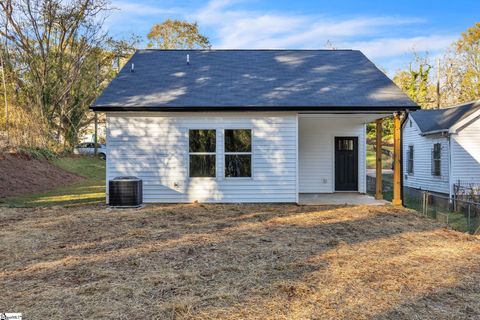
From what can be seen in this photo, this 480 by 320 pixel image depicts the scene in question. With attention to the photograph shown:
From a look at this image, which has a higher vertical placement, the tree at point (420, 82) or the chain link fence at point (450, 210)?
the tree at point (420, 82)

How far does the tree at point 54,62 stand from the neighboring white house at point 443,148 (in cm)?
2046

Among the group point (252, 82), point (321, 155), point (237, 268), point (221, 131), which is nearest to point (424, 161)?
point (321, 155)

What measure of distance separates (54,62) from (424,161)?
23.9m

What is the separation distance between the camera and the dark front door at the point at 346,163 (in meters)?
13.1

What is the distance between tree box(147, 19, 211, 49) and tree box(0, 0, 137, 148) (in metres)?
10.5

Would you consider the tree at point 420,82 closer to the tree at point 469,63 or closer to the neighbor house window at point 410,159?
the tree at point 469,63

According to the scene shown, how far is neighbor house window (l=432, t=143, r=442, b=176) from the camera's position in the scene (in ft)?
51.4

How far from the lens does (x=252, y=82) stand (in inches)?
459

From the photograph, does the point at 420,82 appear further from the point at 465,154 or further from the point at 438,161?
the point at 465,154

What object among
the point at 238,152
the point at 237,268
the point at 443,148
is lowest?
the point at 237,268

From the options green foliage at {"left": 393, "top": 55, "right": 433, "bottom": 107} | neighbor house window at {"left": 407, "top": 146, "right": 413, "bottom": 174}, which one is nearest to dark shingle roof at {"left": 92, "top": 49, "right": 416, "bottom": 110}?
neighbor house window at {"left": 407, "top": 146, "right": 413, "bottom": 174}

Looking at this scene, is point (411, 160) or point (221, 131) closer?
point (221, 131)

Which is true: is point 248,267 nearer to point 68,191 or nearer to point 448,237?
point 448,237

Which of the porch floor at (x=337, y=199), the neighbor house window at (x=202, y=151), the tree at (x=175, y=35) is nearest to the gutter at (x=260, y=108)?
the neighbor house window at (x=202, y=151)
